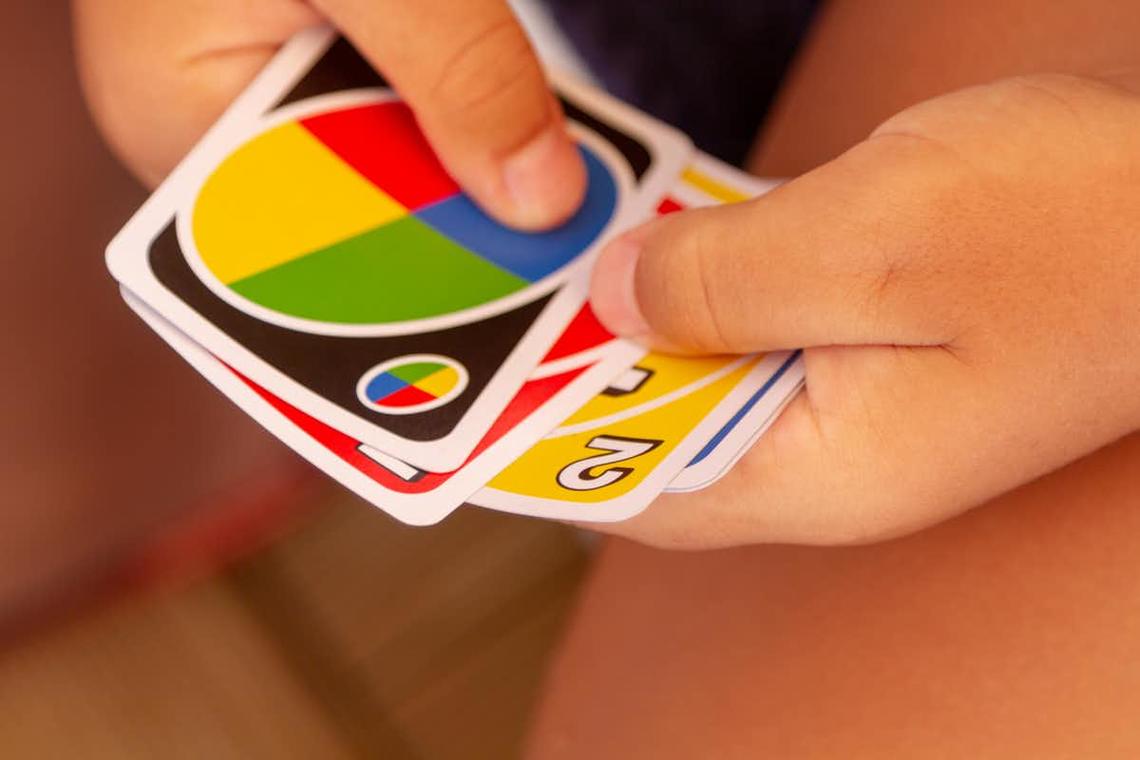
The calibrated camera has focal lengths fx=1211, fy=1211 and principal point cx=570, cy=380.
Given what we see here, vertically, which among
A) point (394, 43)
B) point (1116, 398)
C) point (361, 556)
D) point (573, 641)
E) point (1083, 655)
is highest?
point (394, 43)

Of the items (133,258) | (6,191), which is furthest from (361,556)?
(133,258)

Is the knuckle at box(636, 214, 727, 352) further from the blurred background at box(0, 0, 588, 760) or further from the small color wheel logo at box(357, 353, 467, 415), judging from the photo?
the blurred background at box(0, 0, 588, 760)

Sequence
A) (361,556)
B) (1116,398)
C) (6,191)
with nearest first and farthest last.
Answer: (1116,398)
(6,191)
(361,556)

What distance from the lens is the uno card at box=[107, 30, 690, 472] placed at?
2.02 feet

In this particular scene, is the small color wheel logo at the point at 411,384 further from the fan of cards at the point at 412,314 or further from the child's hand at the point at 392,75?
the child's hand at the point at 392,75

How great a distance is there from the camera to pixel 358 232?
2.21 ft

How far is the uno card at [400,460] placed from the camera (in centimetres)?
58

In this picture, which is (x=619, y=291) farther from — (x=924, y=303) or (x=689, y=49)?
(x=689, y=49)

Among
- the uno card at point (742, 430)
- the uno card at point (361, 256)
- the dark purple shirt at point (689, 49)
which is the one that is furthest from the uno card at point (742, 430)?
the dark purple shirt at point (689, 49)

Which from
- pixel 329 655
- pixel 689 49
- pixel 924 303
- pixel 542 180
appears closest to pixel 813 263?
pixel 924 303

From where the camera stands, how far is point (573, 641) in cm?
78

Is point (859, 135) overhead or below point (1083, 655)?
overhead

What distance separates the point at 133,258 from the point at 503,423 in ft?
0.71

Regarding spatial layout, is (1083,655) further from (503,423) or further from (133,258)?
(133,258)
